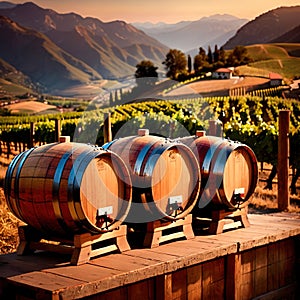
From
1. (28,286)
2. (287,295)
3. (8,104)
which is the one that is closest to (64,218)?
(28,286)

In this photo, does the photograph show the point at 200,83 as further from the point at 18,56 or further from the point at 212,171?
the point at 212,171

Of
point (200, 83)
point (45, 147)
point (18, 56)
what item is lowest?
point (45, 147)

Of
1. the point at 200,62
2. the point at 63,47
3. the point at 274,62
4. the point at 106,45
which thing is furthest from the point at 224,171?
the point at 106,45

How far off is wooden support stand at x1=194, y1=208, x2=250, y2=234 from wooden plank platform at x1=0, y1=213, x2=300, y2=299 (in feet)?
0.23

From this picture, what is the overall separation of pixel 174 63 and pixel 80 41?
A: 47643 mm

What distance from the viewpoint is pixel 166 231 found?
532 cm

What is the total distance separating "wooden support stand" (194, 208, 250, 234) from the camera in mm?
5328

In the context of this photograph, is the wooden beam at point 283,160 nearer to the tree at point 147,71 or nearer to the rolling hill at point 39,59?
the tree at point 147,71

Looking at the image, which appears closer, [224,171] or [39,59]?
[224,171]

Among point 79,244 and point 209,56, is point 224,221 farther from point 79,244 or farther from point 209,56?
point 209,56

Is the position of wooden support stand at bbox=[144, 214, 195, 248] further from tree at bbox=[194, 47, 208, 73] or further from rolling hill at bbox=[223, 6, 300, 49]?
rolling hill at bbox=[223, 6, 300, 49]

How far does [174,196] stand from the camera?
485 centimetres

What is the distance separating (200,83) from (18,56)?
36236 millimetres

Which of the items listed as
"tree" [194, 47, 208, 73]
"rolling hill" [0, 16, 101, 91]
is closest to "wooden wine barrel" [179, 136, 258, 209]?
"rolling hill" [0, 16, 101, 91]
